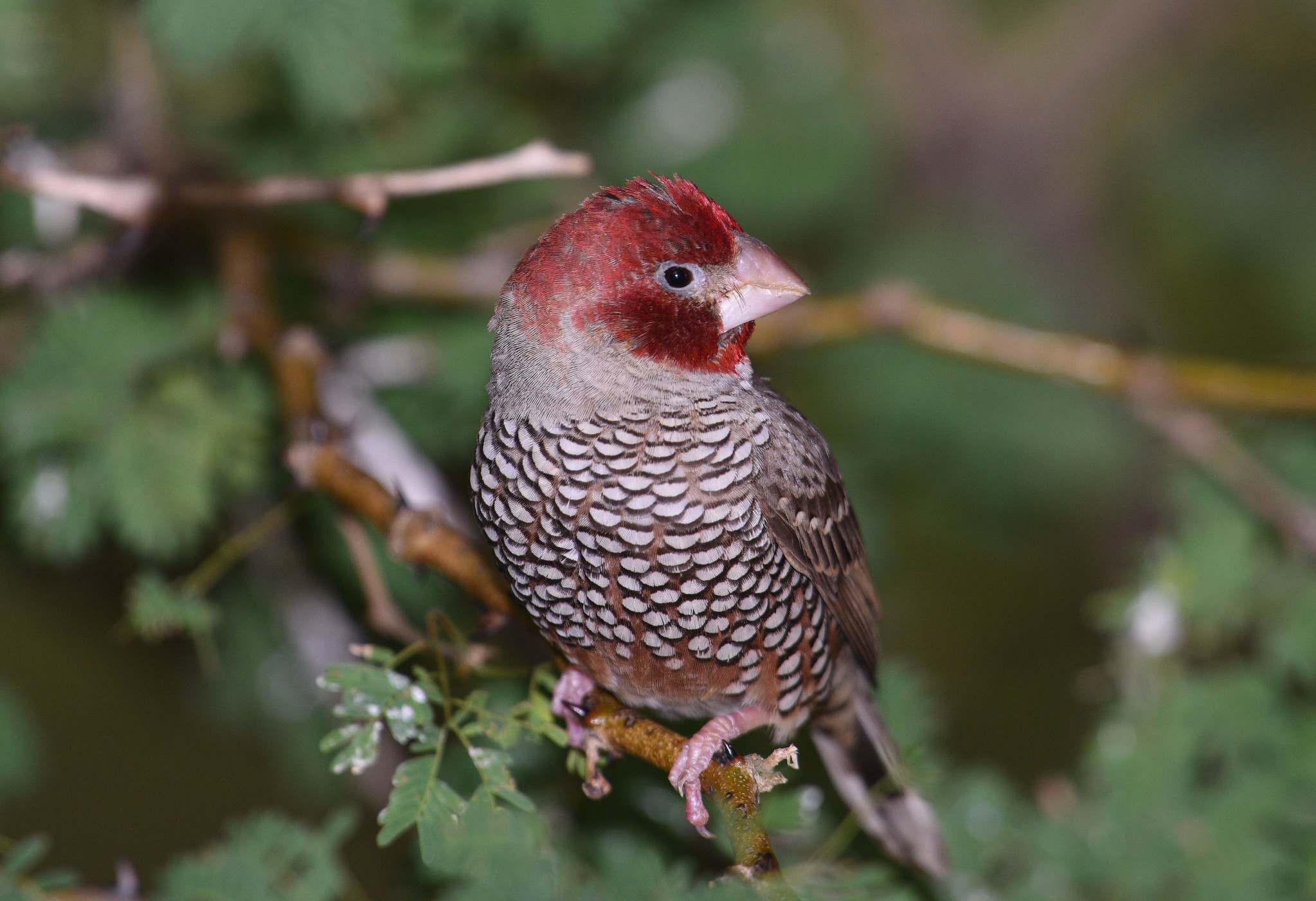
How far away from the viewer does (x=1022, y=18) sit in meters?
6.76

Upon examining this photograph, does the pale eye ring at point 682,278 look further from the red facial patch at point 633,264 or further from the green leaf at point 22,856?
the green leaf at point 22,856

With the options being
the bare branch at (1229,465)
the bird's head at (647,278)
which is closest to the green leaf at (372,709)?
the bird's head at (647,278)

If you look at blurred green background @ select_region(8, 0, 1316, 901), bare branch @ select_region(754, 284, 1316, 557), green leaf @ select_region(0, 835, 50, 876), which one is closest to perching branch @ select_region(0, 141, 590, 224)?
blurred green background @ select_region(8, 0, 1316, 901)

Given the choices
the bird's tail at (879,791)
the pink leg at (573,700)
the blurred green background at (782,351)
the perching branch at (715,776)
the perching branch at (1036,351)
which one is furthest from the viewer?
the perching branch at (1036,351)

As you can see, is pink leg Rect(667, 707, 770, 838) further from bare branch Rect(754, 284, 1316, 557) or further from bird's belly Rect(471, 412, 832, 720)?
bare branch Rect(754, 284, 1316, 557)

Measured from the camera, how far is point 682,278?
82.7 inches

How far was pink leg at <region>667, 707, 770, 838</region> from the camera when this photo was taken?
7.51 feet

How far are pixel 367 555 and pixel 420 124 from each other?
74.1 inches

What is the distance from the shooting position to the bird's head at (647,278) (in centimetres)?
205

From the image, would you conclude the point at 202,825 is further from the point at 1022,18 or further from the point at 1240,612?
the point at 1022,18

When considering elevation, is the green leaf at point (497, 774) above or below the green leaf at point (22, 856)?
above

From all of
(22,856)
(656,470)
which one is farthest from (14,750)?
(656,470)

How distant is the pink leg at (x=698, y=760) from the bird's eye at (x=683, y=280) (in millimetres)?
879

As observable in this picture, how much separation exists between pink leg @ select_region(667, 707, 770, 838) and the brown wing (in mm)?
374
